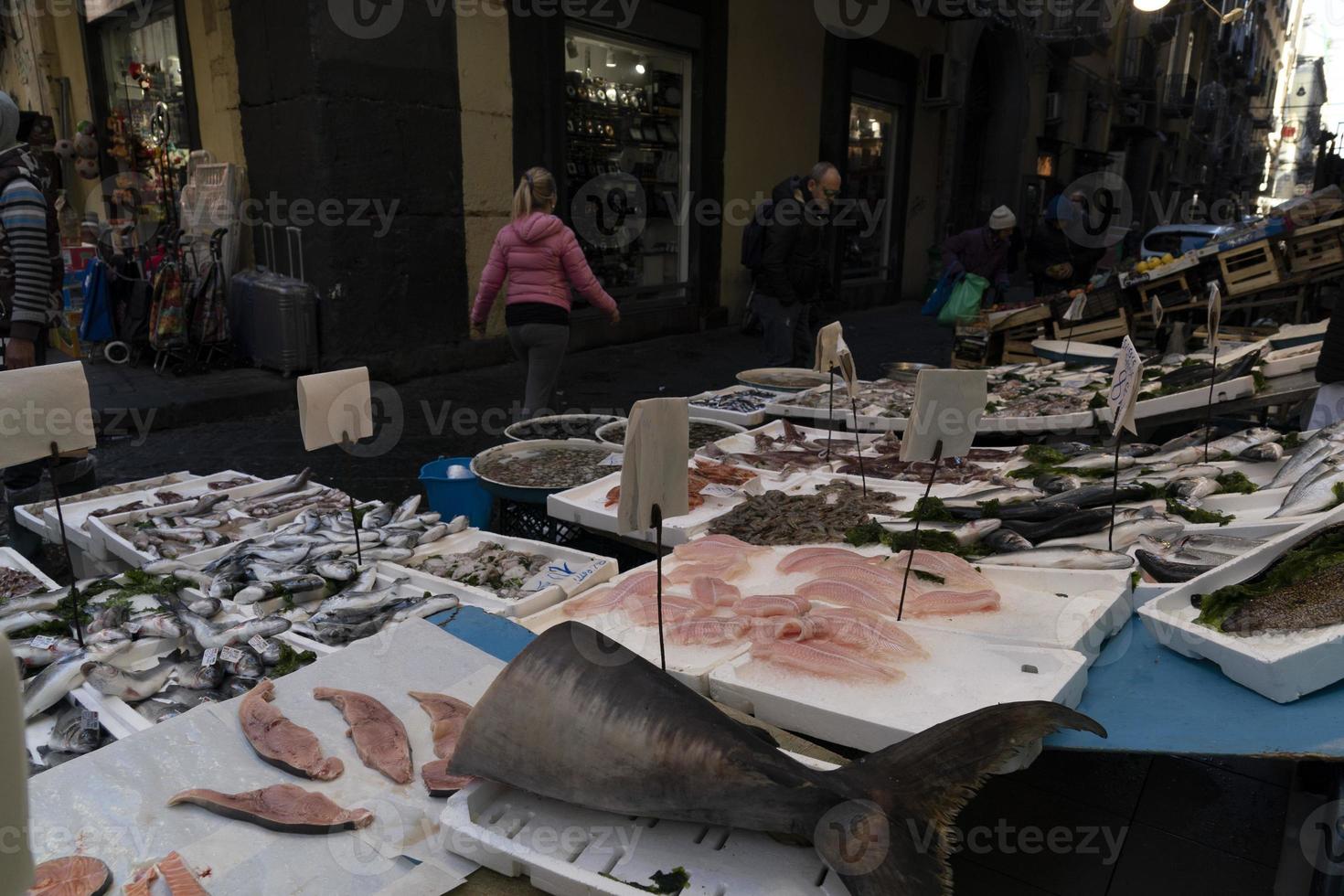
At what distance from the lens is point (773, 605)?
2.34m

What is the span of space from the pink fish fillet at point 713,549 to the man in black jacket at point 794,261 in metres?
5.33

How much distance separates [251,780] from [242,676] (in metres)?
0.60

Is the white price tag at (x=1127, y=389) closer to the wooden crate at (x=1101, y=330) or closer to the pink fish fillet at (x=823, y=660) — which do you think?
the pink fish fillet at (x=823, y=660)

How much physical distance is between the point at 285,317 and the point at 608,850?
7884 millimetres

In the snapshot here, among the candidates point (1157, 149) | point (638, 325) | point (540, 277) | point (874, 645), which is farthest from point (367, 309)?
point (1157, 149)

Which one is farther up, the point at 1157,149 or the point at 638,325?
the point at 1157,149

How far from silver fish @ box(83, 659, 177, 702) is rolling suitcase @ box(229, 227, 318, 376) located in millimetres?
6609

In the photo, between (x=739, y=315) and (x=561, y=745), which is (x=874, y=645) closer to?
(x=561, y=745)

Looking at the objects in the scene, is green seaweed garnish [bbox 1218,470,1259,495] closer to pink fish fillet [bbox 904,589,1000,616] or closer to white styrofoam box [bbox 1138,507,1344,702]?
white styrofoam box [bbox 1138,507,1344,702]

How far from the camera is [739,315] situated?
13820mm

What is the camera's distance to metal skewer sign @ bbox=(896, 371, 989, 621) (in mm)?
2490

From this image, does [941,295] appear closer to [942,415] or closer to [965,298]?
[965,298]

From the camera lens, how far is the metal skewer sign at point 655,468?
1963 mm

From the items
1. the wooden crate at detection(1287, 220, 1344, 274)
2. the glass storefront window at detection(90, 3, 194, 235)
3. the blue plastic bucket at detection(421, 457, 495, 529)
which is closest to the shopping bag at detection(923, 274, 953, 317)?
the wooden crate at detection(1287, 220, 1344, 274)
